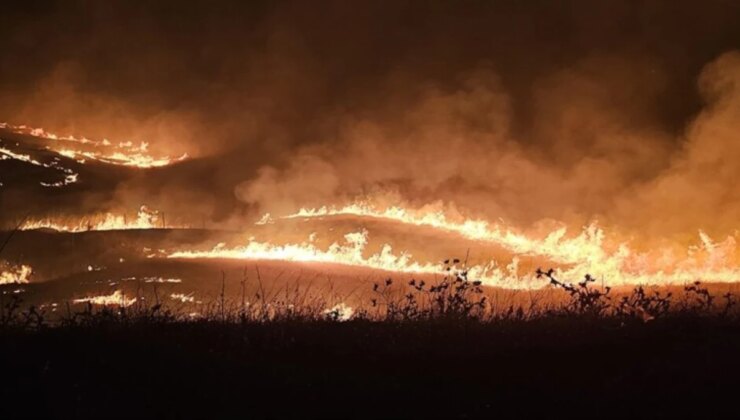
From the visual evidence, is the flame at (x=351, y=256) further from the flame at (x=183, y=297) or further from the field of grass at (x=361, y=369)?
the field of grass at (x=361, y=369)

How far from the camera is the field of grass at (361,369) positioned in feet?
22.4

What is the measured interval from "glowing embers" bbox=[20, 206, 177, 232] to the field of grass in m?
35.8

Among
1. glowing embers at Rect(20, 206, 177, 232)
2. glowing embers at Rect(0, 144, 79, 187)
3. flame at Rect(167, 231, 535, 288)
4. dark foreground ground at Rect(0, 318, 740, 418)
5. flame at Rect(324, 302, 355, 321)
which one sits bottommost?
dark foreground ground at Rect(0, 318, 740, 418)

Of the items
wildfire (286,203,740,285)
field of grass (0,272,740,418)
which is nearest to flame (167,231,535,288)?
wildfire (286,203,740,285)

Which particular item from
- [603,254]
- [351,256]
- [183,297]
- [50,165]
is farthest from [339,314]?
[50,165]

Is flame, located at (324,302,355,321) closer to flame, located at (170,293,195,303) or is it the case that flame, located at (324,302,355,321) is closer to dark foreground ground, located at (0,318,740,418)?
dark foreground ground, located at (0,318,740,418)

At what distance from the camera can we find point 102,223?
4531 centimetres

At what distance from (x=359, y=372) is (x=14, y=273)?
112 feet

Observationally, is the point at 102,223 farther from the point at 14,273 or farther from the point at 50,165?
the point at 50,165

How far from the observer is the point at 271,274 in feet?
104

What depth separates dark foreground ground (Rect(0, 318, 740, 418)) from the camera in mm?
6805

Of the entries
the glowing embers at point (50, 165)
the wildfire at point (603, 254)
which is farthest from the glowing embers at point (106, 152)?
the wildfire at point (603, 254)

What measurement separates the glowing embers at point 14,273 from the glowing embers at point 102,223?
5831 mm

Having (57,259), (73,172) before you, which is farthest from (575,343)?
(73,172)
